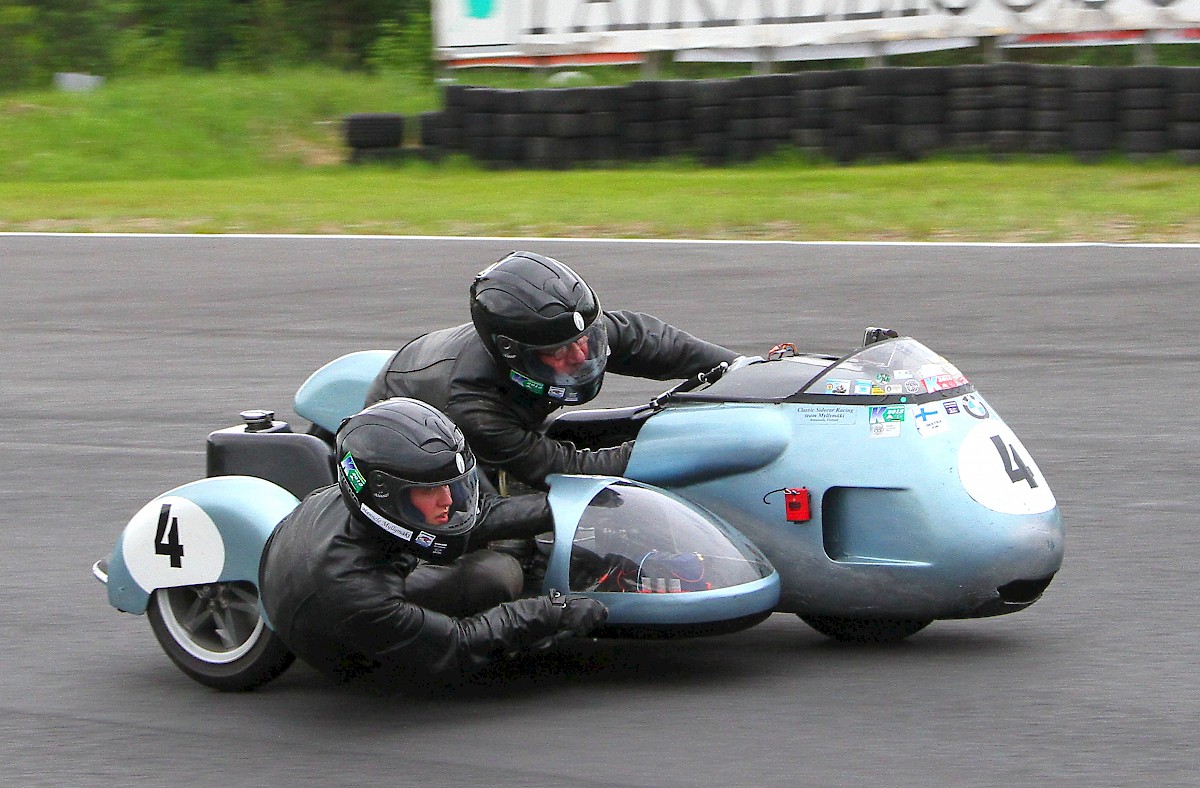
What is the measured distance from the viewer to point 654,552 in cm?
449

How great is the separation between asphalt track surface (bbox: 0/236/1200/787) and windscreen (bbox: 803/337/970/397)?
75 centimetres

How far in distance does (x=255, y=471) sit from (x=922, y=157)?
10.9 metres

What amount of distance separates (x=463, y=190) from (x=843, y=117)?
3.41 m

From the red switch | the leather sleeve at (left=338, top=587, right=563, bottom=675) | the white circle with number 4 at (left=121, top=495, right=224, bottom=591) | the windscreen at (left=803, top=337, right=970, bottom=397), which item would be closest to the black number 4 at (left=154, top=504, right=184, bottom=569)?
the white circle with number 4 at (left=121, top=495, right=224, bottom=591)

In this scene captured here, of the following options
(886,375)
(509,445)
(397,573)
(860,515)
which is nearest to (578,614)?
(397,573)

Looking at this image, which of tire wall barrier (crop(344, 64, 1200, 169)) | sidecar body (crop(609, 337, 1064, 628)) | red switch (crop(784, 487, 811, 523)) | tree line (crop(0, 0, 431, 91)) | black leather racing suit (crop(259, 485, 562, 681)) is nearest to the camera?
black leather racing suit (crop(259, 485, 562, 681))

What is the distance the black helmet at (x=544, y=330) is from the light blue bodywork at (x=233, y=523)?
74 cm

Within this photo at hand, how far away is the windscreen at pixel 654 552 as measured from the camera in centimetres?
448

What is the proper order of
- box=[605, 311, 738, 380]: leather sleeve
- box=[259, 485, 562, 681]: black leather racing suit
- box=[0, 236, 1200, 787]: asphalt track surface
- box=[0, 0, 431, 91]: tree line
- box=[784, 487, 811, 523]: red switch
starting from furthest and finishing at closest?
box=[0, 0, 431, 91]: tree line → box=[605, 311, 738, 380]: leather sleeve → box=[784, 487, 811, 523]: red switch → box=[259, 485, 562, 681]: black leather racing suit → box=[0, 236, 1200, 787]: asphalt track surface

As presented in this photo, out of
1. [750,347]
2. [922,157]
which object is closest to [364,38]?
[922,157]

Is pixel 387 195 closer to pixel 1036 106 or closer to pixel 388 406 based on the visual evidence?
pixel 1036 106

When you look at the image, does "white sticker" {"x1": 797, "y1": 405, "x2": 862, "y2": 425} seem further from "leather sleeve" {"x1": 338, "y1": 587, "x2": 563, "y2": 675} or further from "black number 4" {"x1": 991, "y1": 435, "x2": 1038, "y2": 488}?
"leather sleeve" {"x1": 338, "y1": 587, "x2": 563, "y2": 675}

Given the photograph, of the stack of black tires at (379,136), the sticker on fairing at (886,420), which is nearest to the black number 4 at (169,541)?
the sticker on fairing at (886,420)

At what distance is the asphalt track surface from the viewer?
4.10 m
